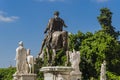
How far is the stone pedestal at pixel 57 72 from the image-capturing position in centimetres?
1862

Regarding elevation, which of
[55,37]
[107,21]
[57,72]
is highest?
[107,21]

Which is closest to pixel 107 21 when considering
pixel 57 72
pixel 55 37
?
pixel 55 37

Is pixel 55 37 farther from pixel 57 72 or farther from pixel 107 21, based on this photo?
pixel 107 21

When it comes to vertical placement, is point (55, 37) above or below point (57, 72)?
above

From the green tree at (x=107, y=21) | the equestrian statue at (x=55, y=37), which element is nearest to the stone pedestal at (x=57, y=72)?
the equestrian statue at (x=55, y=37)

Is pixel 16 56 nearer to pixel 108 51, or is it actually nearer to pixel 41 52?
pixel 41 52

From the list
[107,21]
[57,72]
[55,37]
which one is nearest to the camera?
[57,72]

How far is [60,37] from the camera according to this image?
19.7 meters

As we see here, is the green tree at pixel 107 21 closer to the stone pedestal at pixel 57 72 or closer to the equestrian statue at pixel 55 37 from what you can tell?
the equestrian statue at pixel 55 37

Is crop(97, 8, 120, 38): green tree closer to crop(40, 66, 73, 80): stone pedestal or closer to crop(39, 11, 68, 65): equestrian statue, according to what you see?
crop(39, 11, 68, 65): equestrian statue

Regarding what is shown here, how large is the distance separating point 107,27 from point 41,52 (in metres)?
35.7

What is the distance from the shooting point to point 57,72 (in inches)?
738

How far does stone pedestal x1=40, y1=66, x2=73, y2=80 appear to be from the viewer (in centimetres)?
1862

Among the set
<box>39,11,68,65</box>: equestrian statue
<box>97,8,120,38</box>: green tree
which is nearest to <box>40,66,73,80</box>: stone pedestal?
<box>39,11,68,65</box>: equestrian statue
